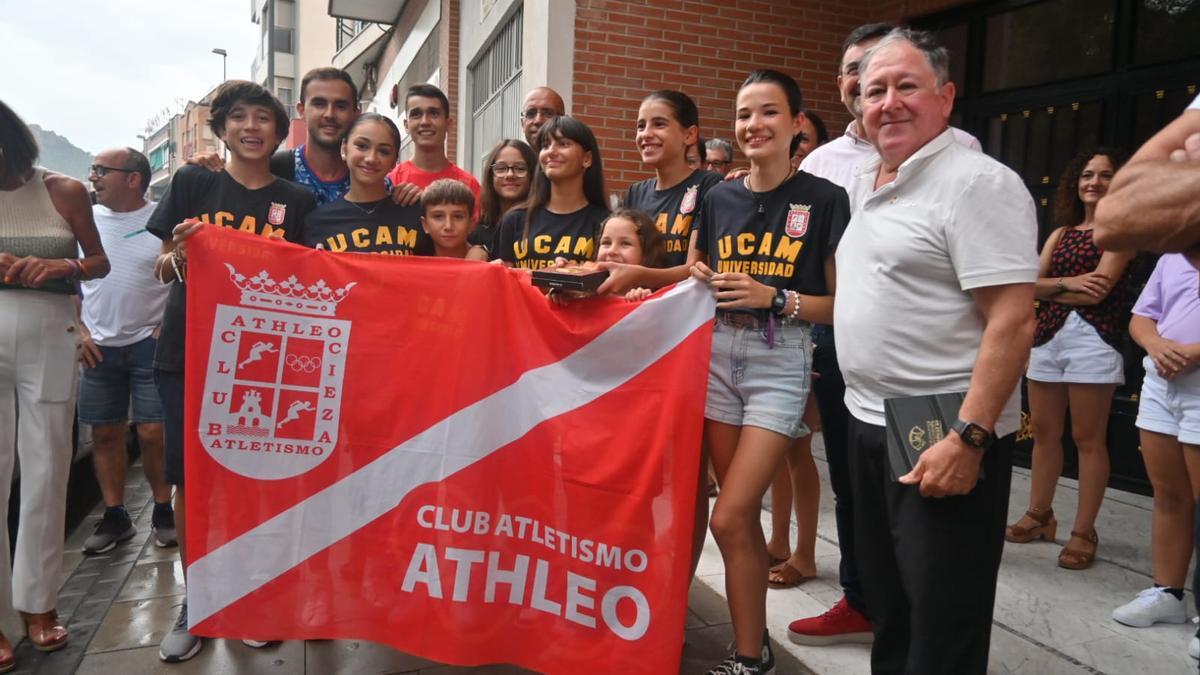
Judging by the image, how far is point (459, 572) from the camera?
2.64 m

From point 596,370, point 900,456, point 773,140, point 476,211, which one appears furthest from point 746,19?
point 900,456

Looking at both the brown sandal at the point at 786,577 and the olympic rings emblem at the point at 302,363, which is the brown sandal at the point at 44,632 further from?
the brown sandal at the point at 786,577

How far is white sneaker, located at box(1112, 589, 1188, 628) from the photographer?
3.21m

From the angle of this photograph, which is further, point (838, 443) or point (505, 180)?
point (505, 180)

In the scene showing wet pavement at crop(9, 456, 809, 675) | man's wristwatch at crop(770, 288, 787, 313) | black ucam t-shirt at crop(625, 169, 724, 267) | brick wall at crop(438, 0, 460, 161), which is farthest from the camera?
brick wall at crop(438, 0, 460, 161)

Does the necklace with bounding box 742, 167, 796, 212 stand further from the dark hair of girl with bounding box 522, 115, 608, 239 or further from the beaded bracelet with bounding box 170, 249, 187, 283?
the beaded bracelet with bounding box 170, 249, 187, 283

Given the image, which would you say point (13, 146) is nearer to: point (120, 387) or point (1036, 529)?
point (120, 387)

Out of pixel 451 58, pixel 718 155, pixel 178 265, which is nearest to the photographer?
pixel 178 265

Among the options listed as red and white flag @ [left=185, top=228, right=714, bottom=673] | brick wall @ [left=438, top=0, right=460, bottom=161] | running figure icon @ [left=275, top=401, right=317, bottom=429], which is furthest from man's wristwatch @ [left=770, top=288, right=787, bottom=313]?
brick wall @ [left=438, top=0, right=460, bottom=161]

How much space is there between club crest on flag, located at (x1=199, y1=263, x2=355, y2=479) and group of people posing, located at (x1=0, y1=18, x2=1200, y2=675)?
0.41 meters

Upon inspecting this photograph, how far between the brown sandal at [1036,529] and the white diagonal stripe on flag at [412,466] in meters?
2.75

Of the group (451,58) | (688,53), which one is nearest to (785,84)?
(688,53)

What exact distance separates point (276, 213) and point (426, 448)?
1.23 m

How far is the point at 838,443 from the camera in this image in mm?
3219
